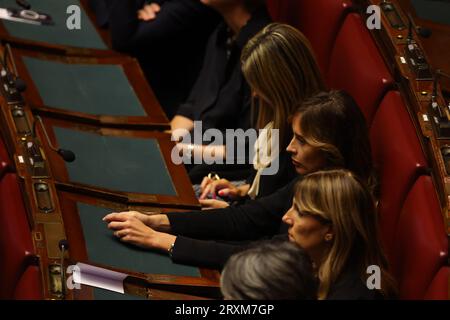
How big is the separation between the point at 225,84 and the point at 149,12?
0.37 m

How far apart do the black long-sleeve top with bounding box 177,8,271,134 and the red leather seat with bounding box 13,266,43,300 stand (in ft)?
2.20

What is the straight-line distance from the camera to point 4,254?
67.3 inches

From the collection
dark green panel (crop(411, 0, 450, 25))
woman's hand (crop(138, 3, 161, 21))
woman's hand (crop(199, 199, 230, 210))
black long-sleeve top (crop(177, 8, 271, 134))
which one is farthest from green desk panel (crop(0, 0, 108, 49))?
dark green panel (crop(411, 0, 450, 25))

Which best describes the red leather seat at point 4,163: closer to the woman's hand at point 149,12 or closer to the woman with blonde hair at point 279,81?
the woman with blonde hair at point 279,81

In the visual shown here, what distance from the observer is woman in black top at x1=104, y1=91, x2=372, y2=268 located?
1662 millimetres

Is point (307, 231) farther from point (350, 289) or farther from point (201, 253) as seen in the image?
point (201, 253)

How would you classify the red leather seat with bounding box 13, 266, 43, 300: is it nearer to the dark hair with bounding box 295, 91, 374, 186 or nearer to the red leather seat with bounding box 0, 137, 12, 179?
the red leather seat with bounding box 0, 137, 12, 179

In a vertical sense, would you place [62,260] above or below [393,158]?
below

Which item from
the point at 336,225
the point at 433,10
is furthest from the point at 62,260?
the point at 433,10

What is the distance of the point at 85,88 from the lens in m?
2.17
